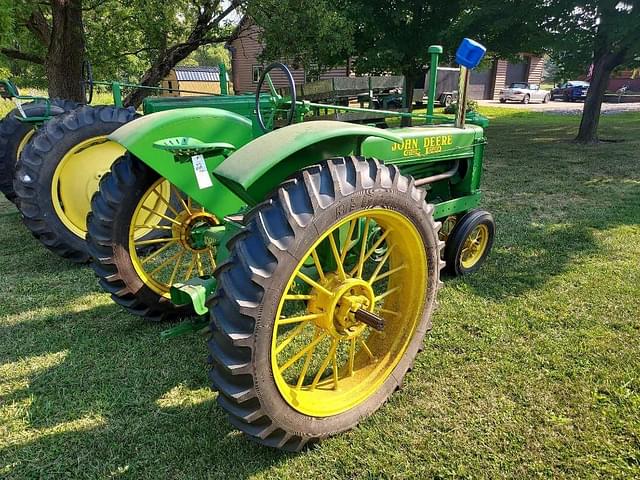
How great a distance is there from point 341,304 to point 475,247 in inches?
78.3

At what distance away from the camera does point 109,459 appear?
74.7 inches

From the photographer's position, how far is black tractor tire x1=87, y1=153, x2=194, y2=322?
2611 millimetres

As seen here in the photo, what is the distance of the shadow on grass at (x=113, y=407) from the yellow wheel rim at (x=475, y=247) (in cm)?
207

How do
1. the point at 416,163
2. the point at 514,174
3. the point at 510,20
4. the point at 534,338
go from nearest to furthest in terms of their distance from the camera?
1. the point at 534,338
2. the point at 416,163
3. the point at 514,174
4. the point at 510,20

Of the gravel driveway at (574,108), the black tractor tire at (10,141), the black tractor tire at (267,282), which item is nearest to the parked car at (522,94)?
the gravel driveway at (574,108)

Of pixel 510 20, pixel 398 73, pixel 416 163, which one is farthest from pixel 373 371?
pixel 398 73

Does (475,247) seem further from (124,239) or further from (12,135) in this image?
(12,135)

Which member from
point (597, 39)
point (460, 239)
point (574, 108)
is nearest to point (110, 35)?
point (597, 39)

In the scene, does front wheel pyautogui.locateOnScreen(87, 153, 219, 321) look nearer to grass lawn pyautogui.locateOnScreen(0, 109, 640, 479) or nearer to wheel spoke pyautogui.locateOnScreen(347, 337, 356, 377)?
grass lawn pyautogui.locateOnScreen(0, 109, 640, 479)

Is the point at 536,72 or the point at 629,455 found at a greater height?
the point at 536,72

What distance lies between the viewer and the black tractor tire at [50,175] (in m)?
3.66

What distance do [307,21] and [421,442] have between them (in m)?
7.28

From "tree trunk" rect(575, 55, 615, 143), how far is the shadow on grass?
9914 mm

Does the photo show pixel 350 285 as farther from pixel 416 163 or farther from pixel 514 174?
pixel 514 174
